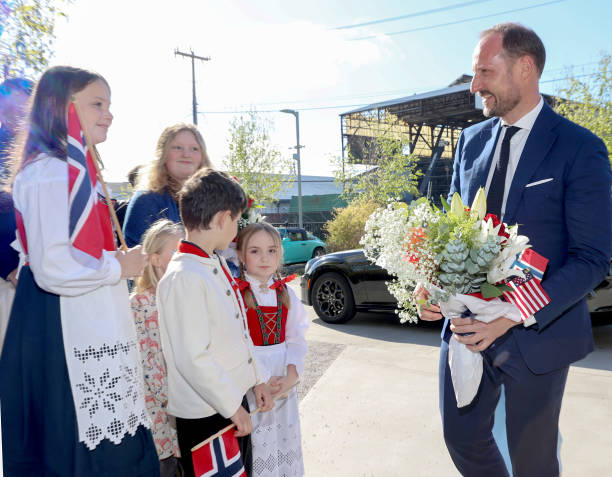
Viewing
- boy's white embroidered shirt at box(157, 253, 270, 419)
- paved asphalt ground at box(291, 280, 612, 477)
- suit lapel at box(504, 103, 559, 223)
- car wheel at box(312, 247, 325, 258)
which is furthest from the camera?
car wheel at box(312, 247, 325, 258)

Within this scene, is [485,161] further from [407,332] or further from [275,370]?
[407,332]

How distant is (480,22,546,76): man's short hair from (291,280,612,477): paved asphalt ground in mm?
2563

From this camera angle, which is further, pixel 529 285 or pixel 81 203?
pixel 529 285

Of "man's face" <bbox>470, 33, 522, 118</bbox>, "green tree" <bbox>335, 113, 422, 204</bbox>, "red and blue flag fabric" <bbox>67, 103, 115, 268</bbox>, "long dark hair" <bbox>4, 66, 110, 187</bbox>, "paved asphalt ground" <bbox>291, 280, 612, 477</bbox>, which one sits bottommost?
"paved asphalt ground" <bbox>291, 280, 612, 477</bbox>

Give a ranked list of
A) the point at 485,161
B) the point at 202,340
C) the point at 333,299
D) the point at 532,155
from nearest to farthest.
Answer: the point at 202,340, the point at 532,155, the point at 485,161, the point at 333,299

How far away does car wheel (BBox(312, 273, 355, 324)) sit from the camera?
23.8 feet

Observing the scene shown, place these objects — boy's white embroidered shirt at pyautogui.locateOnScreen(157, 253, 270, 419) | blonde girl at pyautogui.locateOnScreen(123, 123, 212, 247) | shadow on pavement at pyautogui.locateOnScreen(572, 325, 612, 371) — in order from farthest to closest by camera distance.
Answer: shadow on pavement at pyautogui.locateOnScreen(572, 325, 612, 371) < blonde girl at pyautogui.locateOnScreen(123, 123, 212, 247) < boy's white embroidered shirt at pyautogui.locateOnScreen(157, 253, 270, 419)

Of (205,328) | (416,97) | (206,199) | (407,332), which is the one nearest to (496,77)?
(206,199)

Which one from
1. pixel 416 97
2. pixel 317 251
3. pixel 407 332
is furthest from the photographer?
pixel 416 97

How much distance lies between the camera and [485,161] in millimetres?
2387

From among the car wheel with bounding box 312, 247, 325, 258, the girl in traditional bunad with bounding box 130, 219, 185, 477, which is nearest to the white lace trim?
the girl in traditional bunad with bounding box 130, 219, 185, 477

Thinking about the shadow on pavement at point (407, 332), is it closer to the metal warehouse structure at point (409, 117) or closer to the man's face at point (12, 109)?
the man's face at point (12, 109)

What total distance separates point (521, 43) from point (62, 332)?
7.57 feet

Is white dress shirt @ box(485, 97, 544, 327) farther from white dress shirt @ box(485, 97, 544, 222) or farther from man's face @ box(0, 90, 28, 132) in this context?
man's face @ box(0, 90, 28, 132)
